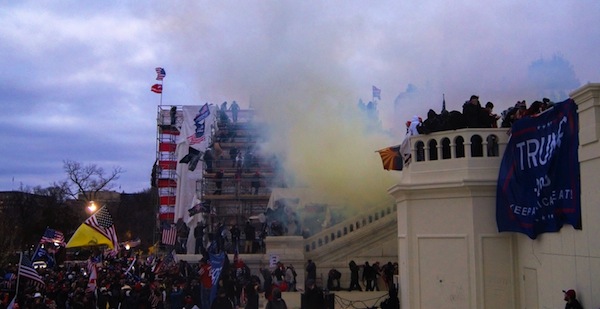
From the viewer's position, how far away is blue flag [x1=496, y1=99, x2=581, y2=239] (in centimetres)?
1012

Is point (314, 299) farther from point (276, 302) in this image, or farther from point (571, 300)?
point (571, 300)

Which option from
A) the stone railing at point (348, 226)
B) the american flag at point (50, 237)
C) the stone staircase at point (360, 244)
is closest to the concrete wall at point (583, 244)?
the stone staircase at point (360, 244)

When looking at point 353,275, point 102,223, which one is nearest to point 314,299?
point 353,275

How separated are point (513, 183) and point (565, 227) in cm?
193

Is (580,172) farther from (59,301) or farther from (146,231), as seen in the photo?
(146,231)

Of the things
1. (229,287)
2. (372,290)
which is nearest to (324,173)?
(372,290)

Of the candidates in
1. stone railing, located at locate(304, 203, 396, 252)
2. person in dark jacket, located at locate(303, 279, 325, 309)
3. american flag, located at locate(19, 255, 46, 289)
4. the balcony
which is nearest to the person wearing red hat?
the balcony

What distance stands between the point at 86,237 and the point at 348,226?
9.41m

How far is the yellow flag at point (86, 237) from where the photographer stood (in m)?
→ 20.3

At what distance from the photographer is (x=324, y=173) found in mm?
29859

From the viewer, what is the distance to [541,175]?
1102cm

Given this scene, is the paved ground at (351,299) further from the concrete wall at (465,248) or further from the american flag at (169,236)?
the american flag at (169,236)

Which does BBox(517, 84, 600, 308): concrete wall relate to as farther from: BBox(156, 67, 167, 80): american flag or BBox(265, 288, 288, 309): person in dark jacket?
BBox(156, 67, 167, 80): american flag

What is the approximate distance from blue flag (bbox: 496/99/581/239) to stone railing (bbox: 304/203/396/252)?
9.55 meters
